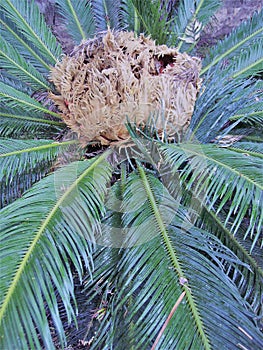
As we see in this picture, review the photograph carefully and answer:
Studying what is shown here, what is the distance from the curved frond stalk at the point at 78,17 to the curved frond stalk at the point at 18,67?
13.0 inches

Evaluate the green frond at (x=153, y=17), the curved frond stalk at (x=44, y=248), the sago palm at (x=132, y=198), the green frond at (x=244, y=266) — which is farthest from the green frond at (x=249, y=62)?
the curved frond stalk at (x=44, y=248)

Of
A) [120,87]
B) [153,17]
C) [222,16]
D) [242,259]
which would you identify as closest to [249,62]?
[153,17]

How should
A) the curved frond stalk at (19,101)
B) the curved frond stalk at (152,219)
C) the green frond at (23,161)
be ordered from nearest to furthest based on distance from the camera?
the curved frond stalk at (152,219)
the green frond at (23,161)
the curved frond stalk at (19,101)

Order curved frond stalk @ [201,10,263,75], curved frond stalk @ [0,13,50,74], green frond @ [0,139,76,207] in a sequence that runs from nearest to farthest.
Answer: green frond @ [0,139,76,207] < curved frond stalk @ [201,10,263,75] < curved frond stalk @ [0,13,50,74]

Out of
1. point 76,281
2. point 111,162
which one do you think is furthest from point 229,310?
point 111,162

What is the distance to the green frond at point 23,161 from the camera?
1073 mm

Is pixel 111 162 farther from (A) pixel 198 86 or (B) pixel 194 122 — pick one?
(A) pixel 198 86

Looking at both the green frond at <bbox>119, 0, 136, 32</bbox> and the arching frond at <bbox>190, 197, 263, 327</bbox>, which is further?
the green frond at <bbox>119, 0, 136, 32</bbox>

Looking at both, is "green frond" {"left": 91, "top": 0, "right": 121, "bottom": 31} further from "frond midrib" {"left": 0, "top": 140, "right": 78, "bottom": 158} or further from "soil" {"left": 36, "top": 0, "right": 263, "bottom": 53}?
"frond midrib" {"left": 0, "top": 140, "right": 78, "bottom": 158}

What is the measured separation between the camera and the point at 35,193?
89 centimetres

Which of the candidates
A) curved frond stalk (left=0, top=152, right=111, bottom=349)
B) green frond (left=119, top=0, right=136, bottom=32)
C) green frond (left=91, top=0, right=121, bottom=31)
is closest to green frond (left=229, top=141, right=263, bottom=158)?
curved frond stalk (left=0, top=152, right=111, bottom=349)

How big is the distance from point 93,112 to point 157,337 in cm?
74

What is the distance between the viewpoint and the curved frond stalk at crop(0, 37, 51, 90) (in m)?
1.55

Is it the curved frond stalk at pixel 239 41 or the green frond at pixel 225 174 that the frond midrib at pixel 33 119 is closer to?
the green frond at pixel 225 174
